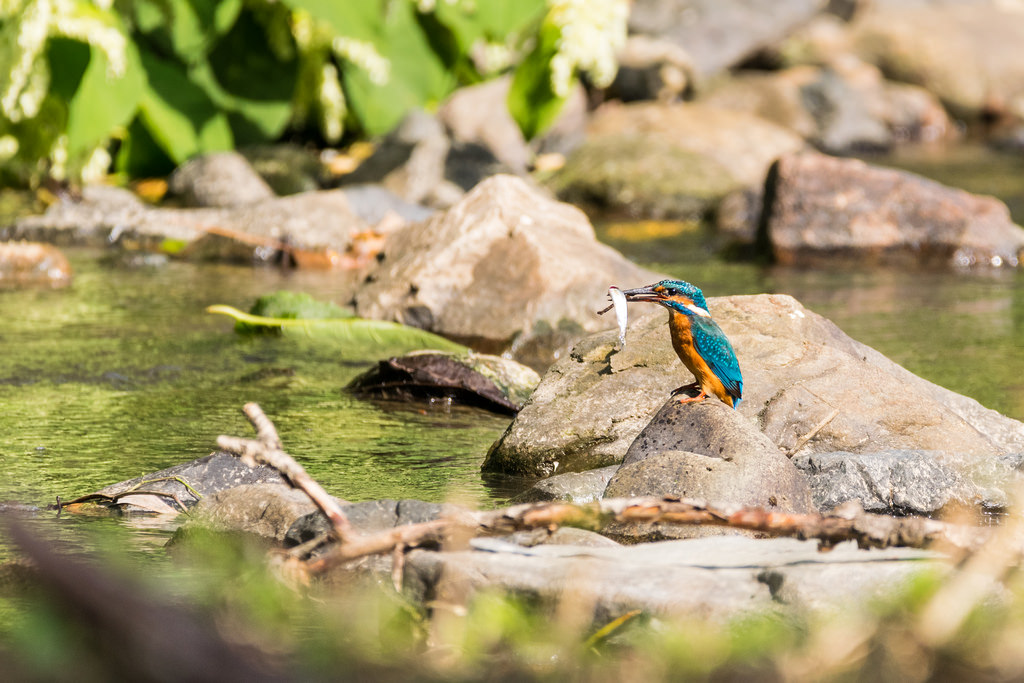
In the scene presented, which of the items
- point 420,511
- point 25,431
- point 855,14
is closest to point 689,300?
point 420,511

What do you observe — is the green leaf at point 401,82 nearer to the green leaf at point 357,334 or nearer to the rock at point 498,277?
the rock at point 498,277

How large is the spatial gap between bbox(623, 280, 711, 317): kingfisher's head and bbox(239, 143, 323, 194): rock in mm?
6695

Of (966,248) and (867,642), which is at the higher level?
(867,642)

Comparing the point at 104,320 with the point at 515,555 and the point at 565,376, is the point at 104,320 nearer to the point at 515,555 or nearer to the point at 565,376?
the point at 565,376

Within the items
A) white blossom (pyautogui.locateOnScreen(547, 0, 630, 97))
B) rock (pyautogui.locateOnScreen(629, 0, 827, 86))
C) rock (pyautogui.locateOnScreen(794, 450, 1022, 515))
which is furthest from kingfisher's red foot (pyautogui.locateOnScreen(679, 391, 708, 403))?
rock (pyautogui.locateOnScreen(629, 0, 827, 86))

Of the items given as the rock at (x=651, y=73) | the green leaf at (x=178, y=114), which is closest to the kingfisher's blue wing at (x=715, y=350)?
the green leaf at (x=178, y=114)

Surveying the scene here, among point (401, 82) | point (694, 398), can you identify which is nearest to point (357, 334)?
point (694, 398)

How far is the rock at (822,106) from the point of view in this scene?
14547mm

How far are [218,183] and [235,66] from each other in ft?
4.92

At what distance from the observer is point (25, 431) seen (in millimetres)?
3748

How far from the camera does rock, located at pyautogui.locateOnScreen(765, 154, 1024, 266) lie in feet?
25.8

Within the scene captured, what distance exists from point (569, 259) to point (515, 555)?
3304mm

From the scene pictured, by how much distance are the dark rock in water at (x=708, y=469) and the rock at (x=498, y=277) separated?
6.81 feet

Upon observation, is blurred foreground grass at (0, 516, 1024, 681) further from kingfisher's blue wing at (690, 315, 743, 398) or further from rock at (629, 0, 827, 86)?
rock at (629, 0, 827, 86)
